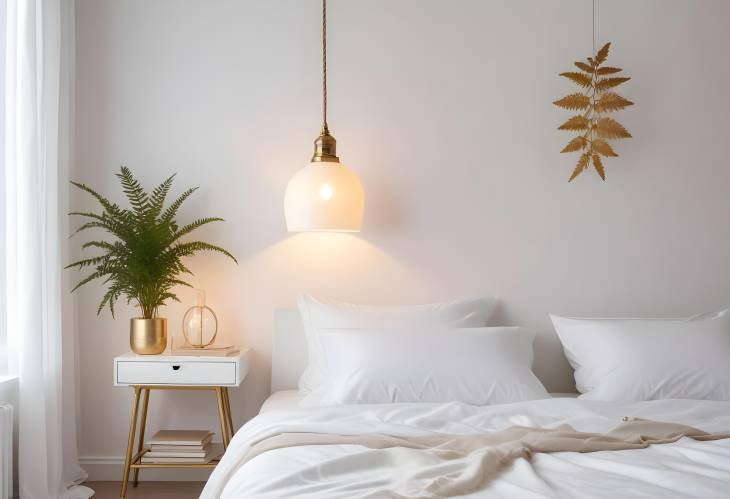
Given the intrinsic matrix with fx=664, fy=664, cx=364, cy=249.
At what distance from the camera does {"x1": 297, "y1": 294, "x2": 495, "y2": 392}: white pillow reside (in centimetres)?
313

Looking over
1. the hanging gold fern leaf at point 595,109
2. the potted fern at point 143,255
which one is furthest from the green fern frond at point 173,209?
the hanging gold fern leaf at point 595,109

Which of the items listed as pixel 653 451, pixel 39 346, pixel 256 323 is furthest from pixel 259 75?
pixel 653 451

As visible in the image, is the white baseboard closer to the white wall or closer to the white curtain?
the white wall

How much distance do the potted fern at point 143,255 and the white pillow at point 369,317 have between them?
51cm

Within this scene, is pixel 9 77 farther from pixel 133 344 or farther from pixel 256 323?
pixel 256 323

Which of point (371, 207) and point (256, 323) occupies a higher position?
point (371, 207)

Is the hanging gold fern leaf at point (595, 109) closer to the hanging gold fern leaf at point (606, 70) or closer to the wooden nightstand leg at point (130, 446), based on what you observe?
the hanging gold fern leaf at point (606, 70)

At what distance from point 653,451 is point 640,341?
1082mm

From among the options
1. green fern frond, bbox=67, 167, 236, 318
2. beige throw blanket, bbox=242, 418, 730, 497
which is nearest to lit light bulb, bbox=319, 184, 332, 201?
green fern frond, bbox=67, 167, 236, 318

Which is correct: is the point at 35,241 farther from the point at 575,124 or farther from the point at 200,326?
the point at 575,124

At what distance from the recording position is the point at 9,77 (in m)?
2.81

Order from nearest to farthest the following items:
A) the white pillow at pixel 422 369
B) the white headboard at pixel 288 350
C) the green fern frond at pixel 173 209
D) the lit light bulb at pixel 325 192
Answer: the white pillow at pixel 422 369 < the lit light bulb at pixel 325 192 < the green fern frond at pixel 173 209 < the white headboard at pixel 288 350

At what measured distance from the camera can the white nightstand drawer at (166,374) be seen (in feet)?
9.82

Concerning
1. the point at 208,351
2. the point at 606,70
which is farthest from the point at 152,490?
the point at 606,70
